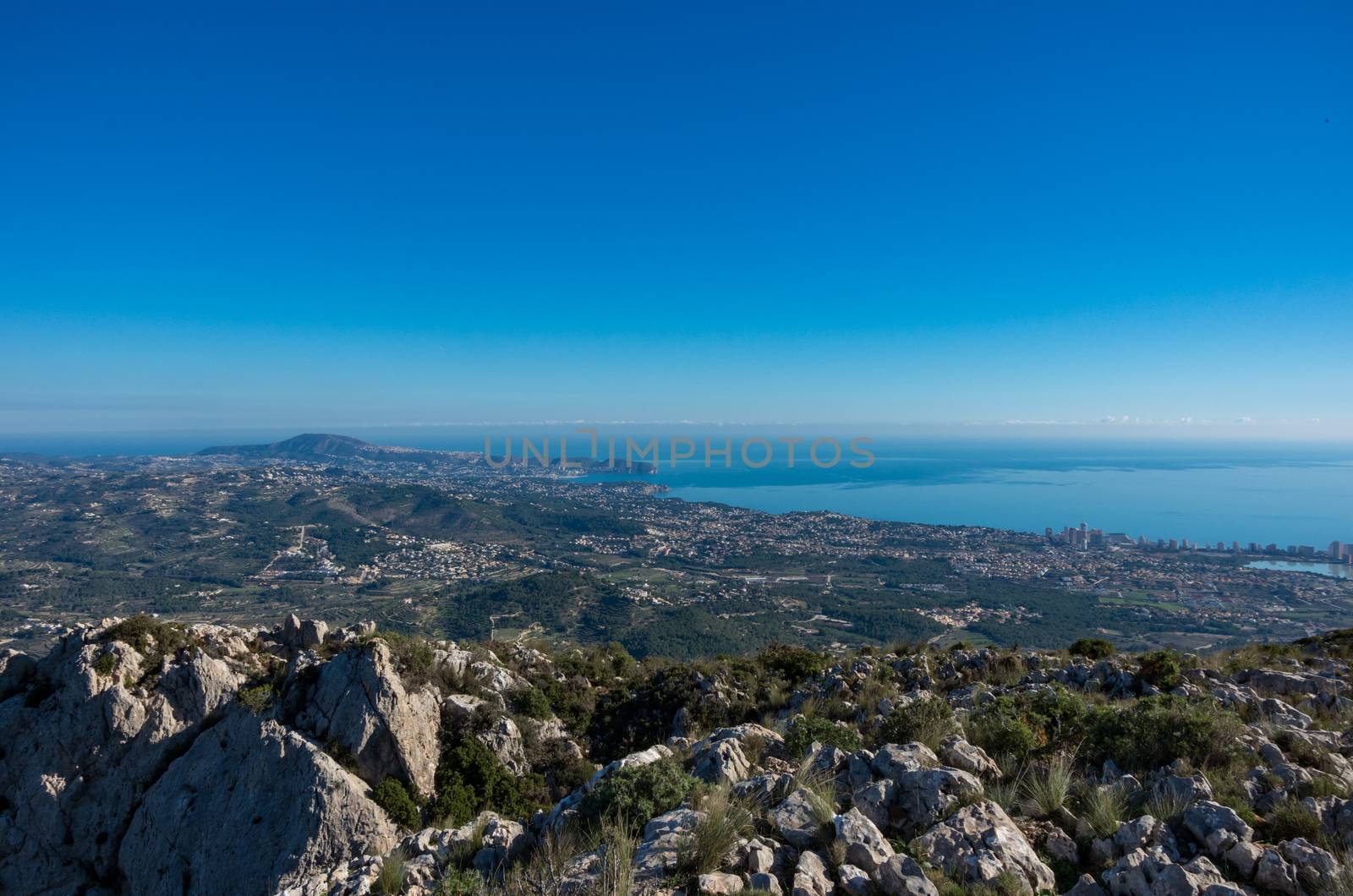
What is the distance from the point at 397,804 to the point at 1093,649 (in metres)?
17.0

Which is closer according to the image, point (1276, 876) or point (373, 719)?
point (1276, 876)

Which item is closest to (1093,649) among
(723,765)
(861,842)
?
(723,765)

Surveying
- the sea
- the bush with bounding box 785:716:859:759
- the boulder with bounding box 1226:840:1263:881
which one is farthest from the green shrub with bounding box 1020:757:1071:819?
the sea

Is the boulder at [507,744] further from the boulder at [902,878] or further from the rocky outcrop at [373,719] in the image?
the boulder at [902,878]

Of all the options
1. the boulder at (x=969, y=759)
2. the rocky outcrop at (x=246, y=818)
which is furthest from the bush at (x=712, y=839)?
the rocky outcrop at (x=246, y=818)

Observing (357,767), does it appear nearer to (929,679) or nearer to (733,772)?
(733,772)

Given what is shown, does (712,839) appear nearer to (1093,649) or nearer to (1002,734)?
(1002,734)

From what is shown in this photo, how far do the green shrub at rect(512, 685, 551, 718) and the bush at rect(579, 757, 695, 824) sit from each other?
6.91 meters

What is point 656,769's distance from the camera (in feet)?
21.3

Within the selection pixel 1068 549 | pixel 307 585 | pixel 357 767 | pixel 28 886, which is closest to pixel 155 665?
pixel 28 886

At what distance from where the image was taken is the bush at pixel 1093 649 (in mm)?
14445

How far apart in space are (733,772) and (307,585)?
7037 centimetres

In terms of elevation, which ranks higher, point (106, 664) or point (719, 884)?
point (719, 884)

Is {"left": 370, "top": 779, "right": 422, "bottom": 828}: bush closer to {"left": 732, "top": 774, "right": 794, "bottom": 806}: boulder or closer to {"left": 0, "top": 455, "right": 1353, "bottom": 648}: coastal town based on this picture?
{"left": 732, "top": 774, "right": 794, "bottom": 806}: boulder
